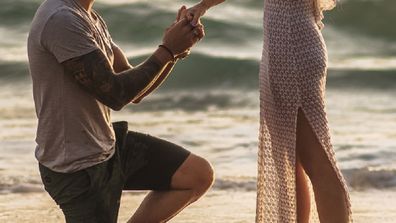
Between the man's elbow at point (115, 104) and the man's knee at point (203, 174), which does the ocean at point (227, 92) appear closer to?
the man's knee at point (203, 174)

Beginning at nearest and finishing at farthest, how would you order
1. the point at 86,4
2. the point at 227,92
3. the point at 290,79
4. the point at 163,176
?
the point at 86,4
the point at 290,79
the point at 163,176
the point at 227,92

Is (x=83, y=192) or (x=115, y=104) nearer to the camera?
(x=115, y=104)

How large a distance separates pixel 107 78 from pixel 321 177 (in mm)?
964

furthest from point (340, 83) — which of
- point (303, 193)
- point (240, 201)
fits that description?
point (303, 193)

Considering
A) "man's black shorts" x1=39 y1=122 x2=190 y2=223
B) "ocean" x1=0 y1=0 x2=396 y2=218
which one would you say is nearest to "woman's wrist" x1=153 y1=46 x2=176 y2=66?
"man's black shorts" x1=39 y1=122 x2=190 y2=223

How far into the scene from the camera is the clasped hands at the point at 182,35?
4.13m

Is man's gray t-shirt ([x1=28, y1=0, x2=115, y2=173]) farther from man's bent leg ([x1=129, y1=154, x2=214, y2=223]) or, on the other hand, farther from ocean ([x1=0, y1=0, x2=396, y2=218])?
ocean ([x1=0, y1=0, x2=396, y2=218])

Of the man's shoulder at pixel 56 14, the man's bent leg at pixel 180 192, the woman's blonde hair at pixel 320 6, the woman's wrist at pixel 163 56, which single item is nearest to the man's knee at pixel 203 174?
the man's bent leg at pixel 180 192

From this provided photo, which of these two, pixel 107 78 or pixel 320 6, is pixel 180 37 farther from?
pixel 320 6

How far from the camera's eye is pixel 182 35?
4148 mm

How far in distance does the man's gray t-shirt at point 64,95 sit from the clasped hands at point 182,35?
243 millimetres

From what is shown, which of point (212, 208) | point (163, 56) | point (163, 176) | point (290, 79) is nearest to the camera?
point (163, 56)

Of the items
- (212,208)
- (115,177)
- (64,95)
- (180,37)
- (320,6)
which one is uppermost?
(320,6)

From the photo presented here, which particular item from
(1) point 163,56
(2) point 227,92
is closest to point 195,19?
(1) point 163,56
